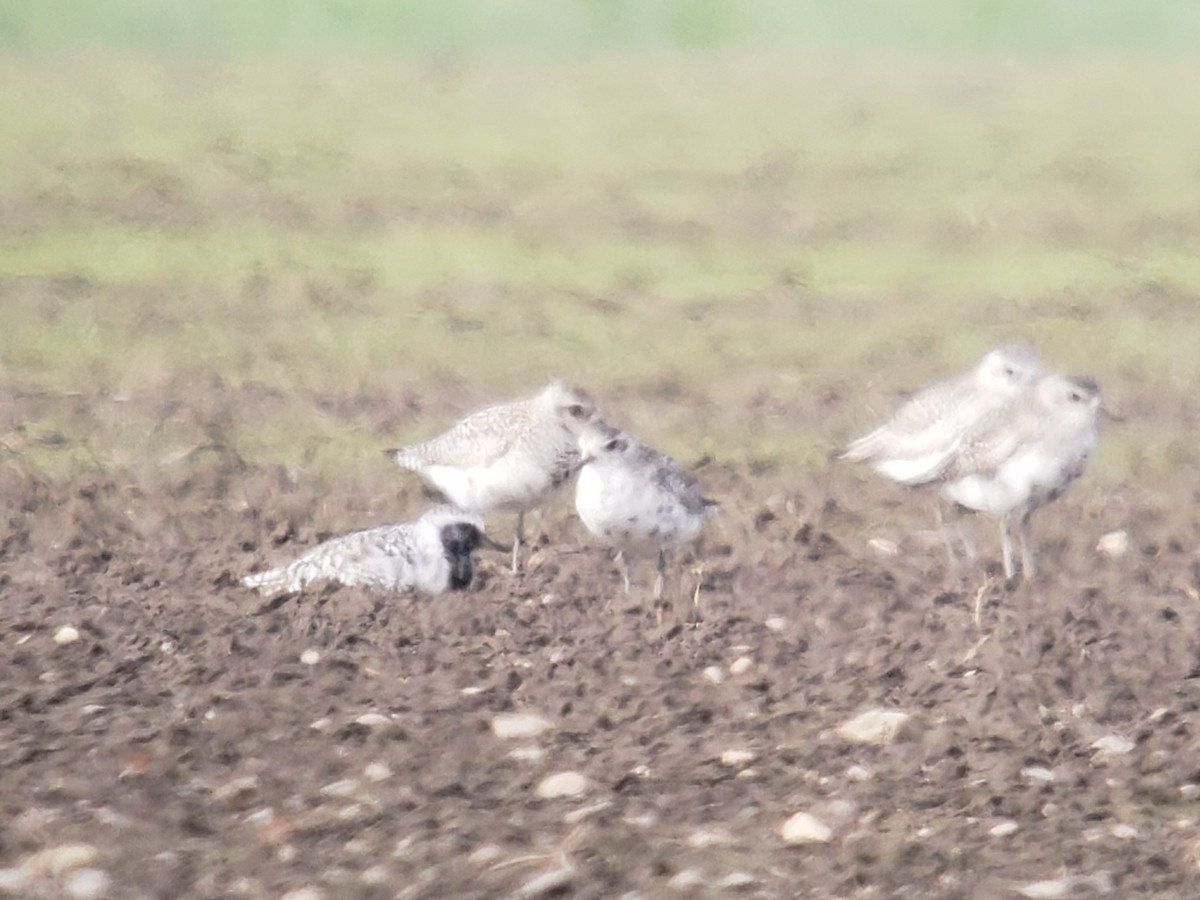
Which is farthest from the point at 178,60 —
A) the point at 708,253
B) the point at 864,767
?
the point at 864,767

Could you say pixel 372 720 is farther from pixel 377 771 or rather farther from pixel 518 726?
pixel 518 726

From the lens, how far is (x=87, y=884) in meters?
4.18

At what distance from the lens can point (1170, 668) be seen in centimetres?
536

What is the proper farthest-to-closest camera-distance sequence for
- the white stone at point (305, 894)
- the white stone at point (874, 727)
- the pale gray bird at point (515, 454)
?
the pale gray bird at point (515, 454) < the white stone at point (874, 727) < the white stone at point (305, 894)

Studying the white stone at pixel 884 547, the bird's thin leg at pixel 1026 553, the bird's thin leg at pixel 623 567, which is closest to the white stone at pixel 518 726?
the bird's thin leg at pixel 623 567

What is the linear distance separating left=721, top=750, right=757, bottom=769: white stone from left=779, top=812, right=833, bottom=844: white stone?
0.37 metres

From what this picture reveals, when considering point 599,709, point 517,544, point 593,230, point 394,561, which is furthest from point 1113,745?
point 593,230

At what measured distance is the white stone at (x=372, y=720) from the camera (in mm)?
5039

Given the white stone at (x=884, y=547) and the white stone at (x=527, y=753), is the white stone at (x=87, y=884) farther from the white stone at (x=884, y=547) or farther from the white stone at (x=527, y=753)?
the white stone at (x=884, y=547)

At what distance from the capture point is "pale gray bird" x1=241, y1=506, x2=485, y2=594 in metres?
5.89

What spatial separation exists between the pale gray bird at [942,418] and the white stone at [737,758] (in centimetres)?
162

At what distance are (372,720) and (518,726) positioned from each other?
405 millimetres

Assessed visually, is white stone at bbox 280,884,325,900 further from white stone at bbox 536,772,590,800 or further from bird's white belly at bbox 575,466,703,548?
bird's white belly at bbox 575,466,703,548

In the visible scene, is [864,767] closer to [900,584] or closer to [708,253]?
[900,584]
